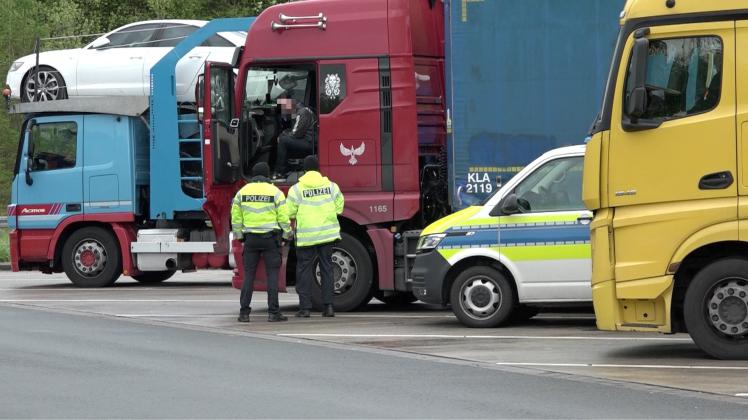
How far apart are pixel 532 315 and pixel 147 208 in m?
8.11

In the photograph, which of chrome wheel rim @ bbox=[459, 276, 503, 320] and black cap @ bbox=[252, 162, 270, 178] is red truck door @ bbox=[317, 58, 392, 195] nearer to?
black cap @ bbox=[252, 162, 270, 178]

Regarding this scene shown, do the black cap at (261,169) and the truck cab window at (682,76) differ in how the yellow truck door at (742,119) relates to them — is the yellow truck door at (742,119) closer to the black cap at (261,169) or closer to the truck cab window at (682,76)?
the truck cab window at (682,76)

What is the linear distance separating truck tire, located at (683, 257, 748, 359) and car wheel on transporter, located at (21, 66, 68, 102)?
12.7m

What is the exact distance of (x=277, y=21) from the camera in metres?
16.5

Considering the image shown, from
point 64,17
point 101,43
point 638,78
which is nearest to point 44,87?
point 101,43

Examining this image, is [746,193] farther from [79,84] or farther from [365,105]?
[79,84]

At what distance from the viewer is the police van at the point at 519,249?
550 inches

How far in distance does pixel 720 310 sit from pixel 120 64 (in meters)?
12.5

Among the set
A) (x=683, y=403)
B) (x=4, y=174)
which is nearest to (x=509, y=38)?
(x=683, y=403)

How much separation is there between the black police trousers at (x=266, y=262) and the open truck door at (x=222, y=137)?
0.77m

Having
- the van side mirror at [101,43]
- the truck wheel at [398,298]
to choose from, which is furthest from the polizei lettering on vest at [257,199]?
the van side mirror at [101,43]

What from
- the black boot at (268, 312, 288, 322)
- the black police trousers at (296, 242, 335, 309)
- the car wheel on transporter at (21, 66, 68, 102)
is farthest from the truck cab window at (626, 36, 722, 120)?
the car wheel on transporter at (21, 66, 68, 102)

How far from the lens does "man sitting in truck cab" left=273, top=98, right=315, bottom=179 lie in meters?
16.4

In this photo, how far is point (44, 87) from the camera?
21.9 m
